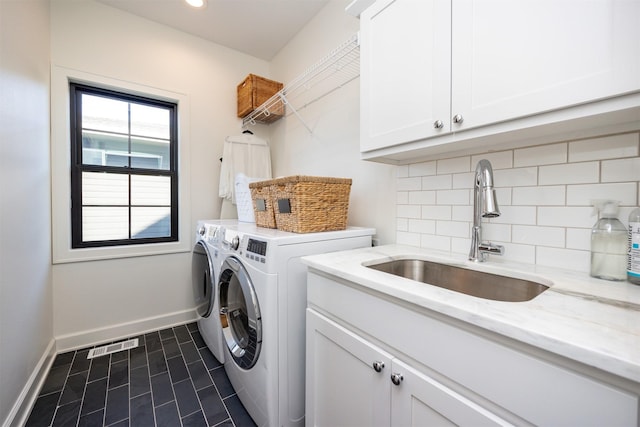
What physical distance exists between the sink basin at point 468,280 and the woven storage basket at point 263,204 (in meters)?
0.77

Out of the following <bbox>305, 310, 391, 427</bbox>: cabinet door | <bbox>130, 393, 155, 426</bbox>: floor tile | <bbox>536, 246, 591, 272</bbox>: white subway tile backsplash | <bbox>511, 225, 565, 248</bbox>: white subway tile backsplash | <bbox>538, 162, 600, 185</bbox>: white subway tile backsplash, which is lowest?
<bbox>130, 393, 155, 426</bbox>: floor tile

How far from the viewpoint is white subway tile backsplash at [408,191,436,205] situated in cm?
139

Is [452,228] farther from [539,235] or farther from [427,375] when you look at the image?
[427,375]

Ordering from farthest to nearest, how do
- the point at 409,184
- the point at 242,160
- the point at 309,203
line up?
the point at 242,160, the point at 409,184, the point at 309,203

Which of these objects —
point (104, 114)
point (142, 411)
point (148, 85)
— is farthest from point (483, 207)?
point (104, 114)

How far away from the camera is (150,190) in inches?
95.1

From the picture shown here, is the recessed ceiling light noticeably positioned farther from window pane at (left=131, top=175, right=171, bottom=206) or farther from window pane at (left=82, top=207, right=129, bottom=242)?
window pane at (left=82, top=207, right=129, bottom=242)

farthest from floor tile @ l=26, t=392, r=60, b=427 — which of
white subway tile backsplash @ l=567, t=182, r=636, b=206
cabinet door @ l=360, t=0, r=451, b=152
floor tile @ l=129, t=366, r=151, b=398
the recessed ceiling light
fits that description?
the recessed ceiling light

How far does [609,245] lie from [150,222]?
2941 mm

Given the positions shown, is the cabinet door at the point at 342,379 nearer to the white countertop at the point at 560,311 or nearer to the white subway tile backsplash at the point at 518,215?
the white countertop at the point at 560,311

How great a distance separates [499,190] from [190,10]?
2.63m

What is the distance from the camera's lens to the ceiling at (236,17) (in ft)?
6.88

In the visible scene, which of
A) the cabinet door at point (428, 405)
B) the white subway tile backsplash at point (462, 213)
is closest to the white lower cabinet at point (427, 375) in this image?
the cabinet door at point (428, 405)

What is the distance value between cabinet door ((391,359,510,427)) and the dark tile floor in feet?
3.17
